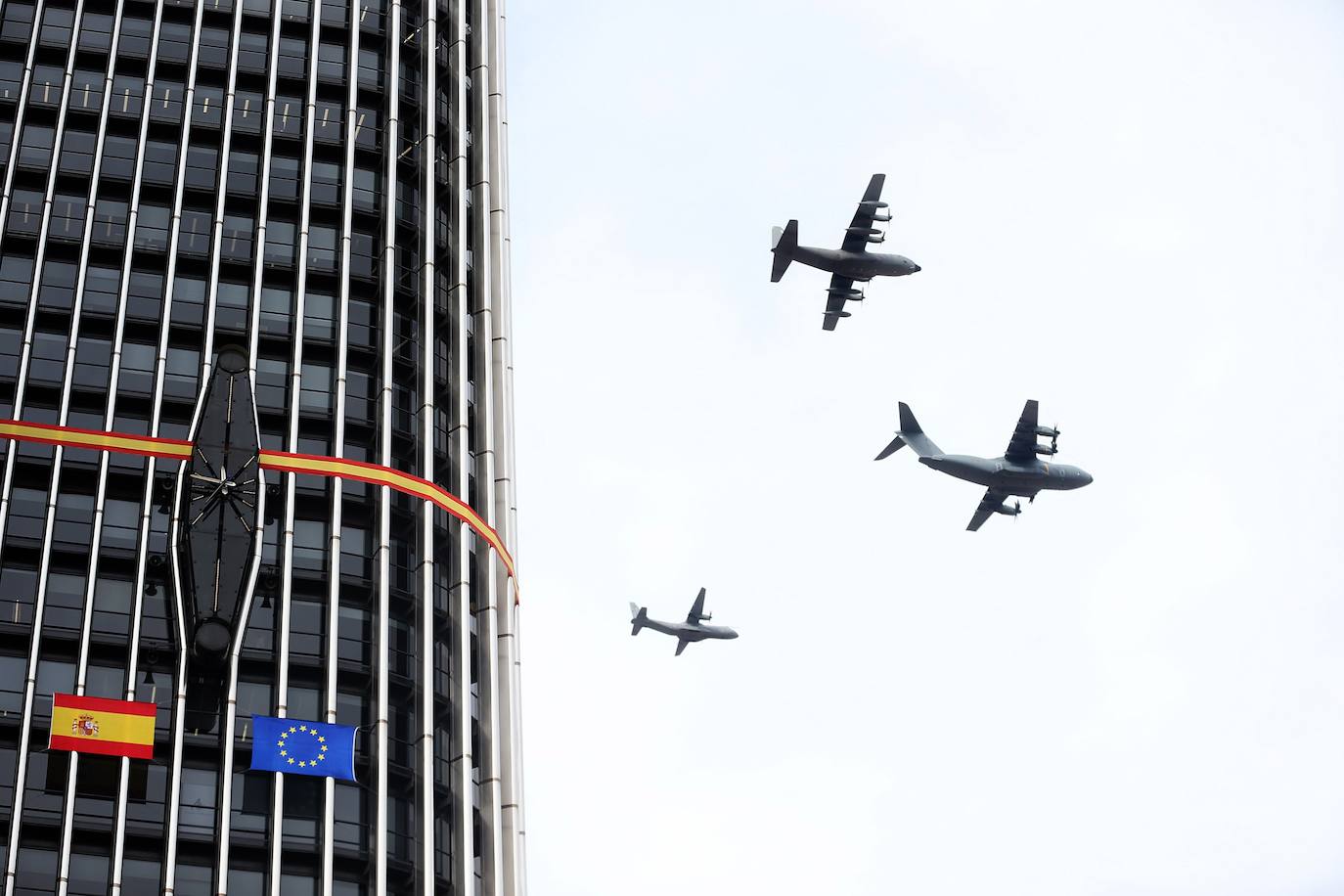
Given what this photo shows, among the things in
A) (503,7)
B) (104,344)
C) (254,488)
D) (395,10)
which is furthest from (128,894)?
(503,7)

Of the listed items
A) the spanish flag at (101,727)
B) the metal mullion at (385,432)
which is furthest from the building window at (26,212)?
the spanish flag at (101,727)

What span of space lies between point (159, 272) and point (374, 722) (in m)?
24.0

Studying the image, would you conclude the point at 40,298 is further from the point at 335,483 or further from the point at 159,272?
the point at 335,483

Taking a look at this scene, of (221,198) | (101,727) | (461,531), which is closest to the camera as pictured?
(101,727)

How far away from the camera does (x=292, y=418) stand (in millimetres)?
79312

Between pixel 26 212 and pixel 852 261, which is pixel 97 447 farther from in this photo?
pixel 852 261

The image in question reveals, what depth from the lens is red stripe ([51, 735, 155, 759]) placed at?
68.9 metres

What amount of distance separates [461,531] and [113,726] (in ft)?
55.7

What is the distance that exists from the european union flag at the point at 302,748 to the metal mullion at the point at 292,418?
2.12 feet

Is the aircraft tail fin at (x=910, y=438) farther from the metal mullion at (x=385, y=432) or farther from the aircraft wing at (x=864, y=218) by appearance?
the metal mullion at (x=385, y=432)

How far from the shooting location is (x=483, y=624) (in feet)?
Answer: 260

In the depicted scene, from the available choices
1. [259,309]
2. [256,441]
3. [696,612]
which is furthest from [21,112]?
[696,612]

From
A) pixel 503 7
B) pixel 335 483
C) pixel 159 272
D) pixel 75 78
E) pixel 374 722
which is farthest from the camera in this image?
pixel 503 7

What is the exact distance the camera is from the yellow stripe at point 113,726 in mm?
69312
